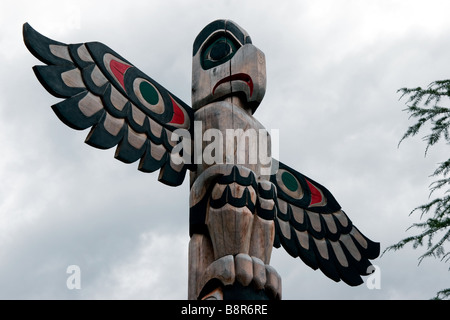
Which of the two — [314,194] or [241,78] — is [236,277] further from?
[314,194]

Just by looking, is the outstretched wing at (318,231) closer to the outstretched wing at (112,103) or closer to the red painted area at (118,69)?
the outstretched wing at (112,103)

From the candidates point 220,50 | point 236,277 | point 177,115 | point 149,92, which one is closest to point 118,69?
point 149,92

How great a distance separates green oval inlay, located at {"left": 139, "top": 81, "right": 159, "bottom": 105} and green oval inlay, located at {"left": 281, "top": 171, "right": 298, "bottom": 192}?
1.35m

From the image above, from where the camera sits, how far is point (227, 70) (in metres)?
5.57

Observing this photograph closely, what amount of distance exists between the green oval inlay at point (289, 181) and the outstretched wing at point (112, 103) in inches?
40.8

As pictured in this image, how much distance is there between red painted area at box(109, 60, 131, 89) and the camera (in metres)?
5.13

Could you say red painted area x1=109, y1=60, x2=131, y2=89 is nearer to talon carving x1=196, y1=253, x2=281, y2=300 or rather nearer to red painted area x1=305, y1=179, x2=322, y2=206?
talon carving x1=196, y1=253, x2=281, y2=300

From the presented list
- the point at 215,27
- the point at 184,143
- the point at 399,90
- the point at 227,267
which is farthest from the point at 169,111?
the point at 399,90

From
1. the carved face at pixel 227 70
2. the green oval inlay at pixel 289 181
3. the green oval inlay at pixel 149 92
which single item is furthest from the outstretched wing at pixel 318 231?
the green oval inlay at pixel 149 92

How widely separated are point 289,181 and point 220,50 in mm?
1237

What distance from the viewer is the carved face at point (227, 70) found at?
5523 millimetres

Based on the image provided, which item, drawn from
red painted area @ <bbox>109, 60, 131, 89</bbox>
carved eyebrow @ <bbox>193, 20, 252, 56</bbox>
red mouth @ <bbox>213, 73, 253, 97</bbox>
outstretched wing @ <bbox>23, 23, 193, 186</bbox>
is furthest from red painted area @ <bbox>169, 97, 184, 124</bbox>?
carved eyebrow @ <bbox>193, 20, 252, 56</bbox>
